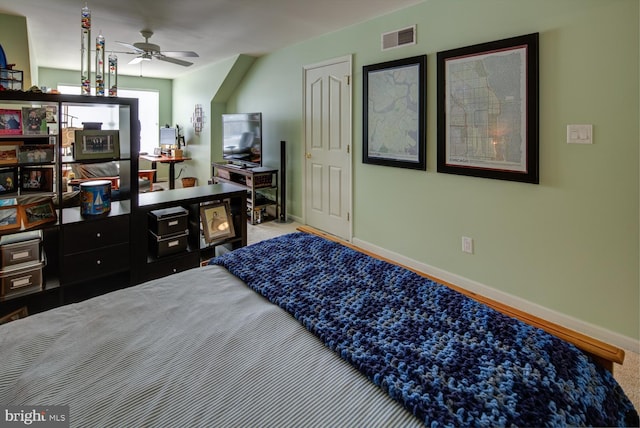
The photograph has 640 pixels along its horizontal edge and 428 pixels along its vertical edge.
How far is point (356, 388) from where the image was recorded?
994mm

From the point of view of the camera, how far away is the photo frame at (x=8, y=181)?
2.14 m

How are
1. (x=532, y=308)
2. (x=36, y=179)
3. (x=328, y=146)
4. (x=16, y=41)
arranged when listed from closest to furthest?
(x=36, y=179)
(x=532, y=308)
(x=16, y=41)
(x=328, y=146)

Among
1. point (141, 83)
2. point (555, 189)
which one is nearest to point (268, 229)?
point (555, 189)

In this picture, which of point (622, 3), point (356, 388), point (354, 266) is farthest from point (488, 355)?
point (622, 3)

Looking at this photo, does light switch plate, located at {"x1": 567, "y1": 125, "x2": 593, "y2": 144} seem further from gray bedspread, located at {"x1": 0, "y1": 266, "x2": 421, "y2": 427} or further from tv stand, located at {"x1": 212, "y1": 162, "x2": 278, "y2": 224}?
tv stand, located at {"x1": 212, "y1": 162, "x2": 278, "y2": 224}

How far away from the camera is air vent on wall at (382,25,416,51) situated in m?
3.23

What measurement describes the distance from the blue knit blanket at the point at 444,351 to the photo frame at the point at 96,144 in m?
1.49

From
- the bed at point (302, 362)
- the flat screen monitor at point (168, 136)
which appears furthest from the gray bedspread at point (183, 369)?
the flat screen monitor at point (168, 136)

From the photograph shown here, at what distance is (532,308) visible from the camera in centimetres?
262

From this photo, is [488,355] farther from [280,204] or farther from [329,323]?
[280,204]

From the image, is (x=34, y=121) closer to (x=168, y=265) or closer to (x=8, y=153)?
(x=8, y=153)

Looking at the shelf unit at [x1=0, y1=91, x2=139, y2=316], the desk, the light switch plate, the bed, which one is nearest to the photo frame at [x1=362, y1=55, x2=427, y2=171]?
the light switch plate

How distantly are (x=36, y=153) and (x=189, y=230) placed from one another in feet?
3.62

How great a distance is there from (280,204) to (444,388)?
4.41 meters
